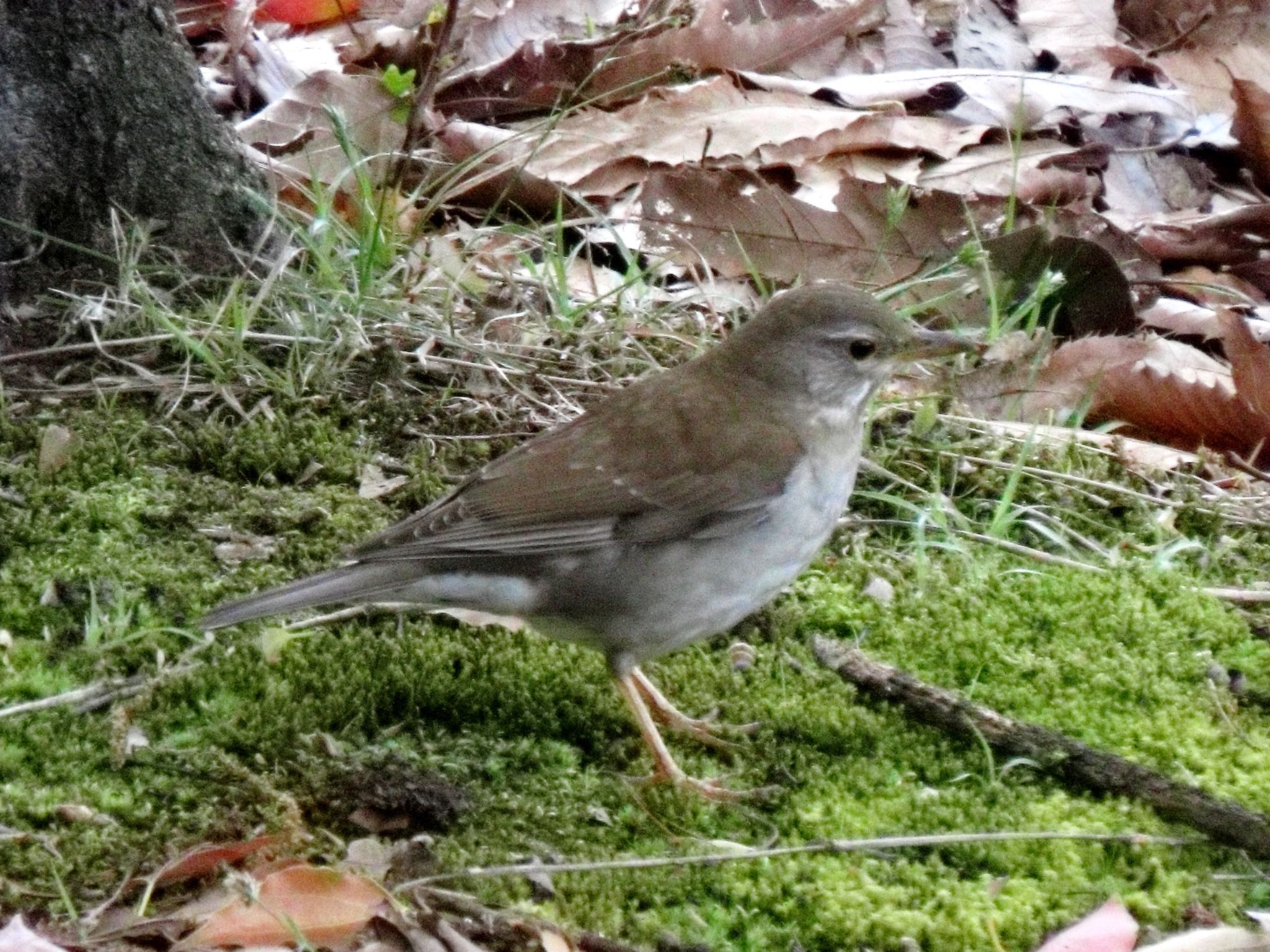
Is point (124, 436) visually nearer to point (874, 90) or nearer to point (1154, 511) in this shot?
point (1154, 511)

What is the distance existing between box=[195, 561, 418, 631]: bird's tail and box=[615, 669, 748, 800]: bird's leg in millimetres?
640

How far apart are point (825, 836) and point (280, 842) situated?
3.88 ft

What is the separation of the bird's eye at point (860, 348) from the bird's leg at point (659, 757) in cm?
114

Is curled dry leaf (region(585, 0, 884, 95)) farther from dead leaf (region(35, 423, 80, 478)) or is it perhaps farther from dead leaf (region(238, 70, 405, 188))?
dead leaf (region(35, 423, 80, 478))

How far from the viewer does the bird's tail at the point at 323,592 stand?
354 centimetres

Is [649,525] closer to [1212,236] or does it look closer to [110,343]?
[110,343]

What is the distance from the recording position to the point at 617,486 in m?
4.11

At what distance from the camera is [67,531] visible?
4.48 m

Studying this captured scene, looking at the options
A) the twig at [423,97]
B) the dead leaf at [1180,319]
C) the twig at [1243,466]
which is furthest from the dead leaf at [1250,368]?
the twig at [423,97]

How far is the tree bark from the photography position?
5082 mm

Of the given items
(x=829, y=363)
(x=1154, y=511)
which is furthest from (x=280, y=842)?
(x=1154, y=511)

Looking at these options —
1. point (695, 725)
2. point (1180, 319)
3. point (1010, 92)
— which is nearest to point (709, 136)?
point (1010, 92)

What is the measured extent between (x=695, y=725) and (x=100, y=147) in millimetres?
2947

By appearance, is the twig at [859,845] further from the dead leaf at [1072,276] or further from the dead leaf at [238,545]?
the dead leaf at [1072,276]
